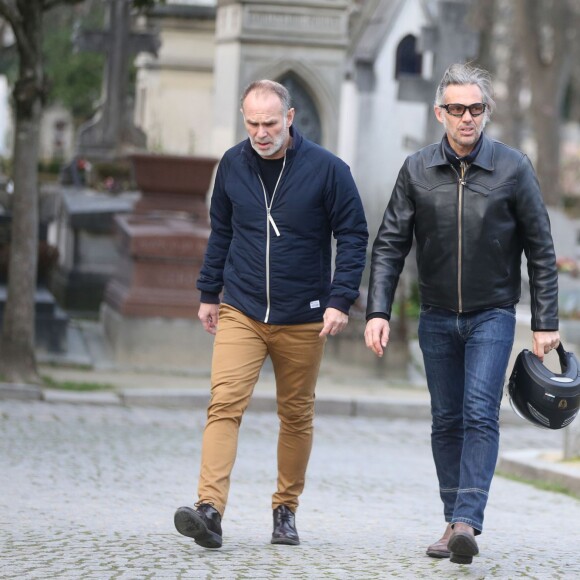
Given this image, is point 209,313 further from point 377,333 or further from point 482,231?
point 482,231

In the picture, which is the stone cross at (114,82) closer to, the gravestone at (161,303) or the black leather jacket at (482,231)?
the gravestone at (161,303)

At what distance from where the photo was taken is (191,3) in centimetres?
2184

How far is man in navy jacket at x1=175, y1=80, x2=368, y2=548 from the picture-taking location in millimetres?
6547

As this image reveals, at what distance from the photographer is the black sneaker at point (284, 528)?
6.79 m

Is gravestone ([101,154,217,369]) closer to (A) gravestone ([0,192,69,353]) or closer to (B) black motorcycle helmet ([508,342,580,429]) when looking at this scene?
(A) gravestone ([0,192,69,353])

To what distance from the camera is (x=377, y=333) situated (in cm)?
629

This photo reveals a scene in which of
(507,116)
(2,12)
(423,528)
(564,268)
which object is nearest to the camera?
(423,528)

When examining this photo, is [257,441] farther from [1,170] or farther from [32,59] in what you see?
[1,170]

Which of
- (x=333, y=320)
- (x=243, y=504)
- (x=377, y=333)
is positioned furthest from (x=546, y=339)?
(x=243, y=504)

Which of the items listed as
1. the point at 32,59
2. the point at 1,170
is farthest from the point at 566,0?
the point at 32,59

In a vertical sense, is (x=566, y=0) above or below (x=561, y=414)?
above

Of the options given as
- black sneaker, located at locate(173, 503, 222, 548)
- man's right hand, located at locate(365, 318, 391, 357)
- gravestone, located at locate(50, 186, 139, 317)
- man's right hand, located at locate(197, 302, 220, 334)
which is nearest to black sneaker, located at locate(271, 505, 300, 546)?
black sneaker, located at locate(173, 503, 222, 548)

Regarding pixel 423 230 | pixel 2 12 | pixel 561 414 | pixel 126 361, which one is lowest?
pixel 126 361

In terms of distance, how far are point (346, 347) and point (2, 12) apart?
4.87m
